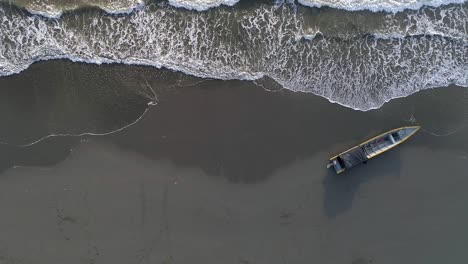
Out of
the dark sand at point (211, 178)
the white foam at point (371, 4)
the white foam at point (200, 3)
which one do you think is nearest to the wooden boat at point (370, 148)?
the dark sand at point (211, 178)

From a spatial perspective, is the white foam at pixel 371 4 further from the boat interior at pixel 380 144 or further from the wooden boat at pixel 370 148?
the boat interior at pixel 380 144

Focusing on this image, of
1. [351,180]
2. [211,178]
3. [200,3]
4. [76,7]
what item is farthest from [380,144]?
[76,7]

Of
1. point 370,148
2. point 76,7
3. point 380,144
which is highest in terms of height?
point 76,7

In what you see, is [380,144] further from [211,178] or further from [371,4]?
[211,178]

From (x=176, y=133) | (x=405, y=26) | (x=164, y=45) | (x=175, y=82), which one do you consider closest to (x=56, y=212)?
(x=176, y=133)

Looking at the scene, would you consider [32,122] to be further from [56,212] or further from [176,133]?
[176,133]
